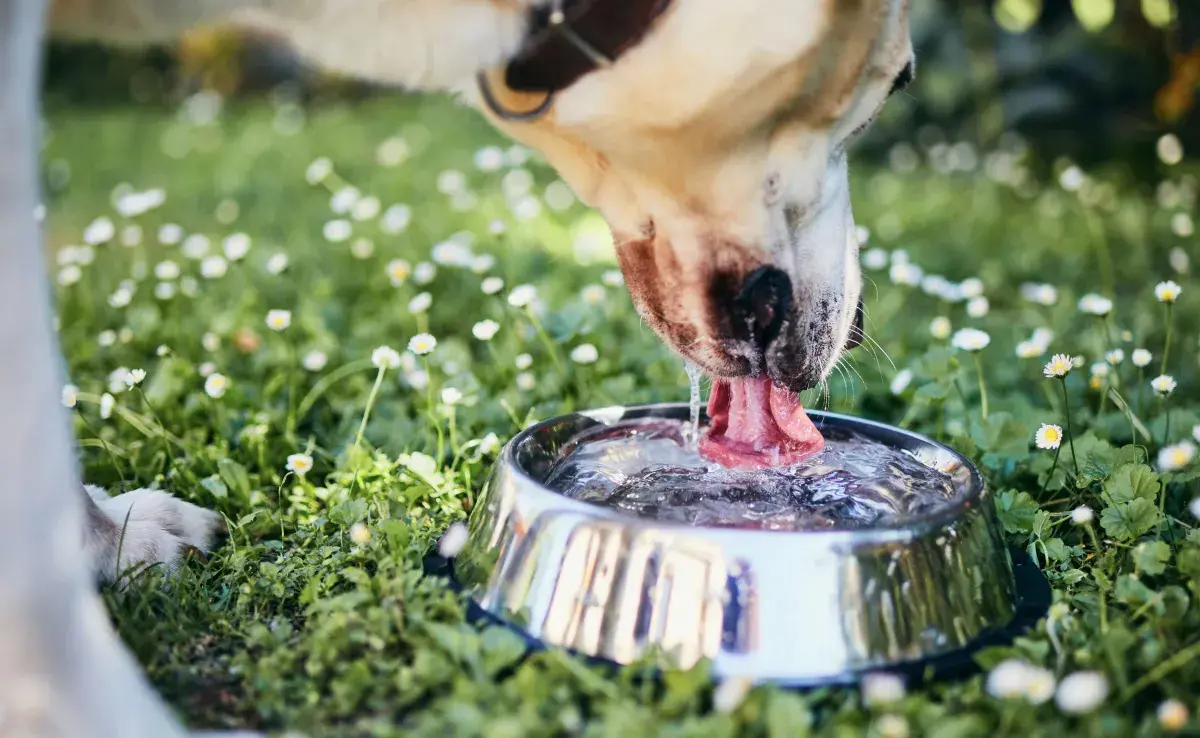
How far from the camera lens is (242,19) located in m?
1.44

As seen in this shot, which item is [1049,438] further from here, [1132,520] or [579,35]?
[579,35]

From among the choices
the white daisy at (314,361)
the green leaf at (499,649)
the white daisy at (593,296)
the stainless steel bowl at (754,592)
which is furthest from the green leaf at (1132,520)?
the white daisy at (314,361)

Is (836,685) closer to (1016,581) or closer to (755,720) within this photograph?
(755,720)

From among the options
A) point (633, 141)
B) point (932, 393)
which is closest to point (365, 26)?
point (633, 141)

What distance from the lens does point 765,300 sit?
1673 millimetres

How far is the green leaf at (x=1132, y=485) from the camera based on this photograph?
181cm

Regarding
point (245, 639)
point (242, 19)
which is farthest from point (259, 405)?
point (242, 19)

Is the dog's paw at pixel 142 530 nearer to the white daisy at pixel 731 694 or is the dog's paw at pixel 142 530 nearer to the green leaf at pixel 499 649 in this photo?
the green leaf at pixel 499 649

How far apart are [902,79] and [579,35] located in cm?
57

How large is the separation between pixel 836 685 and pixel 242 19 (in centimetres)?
110

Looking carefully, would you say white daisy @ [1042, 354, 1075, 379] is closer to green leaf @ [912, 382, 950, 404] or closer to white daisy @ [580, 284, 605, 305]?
green leaf @ [912, 382, 950, 404]

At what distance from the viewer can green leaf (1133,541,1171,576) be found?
63.1 inches

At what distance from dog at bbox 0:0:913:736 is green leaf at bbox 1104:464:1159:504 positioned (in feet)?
1.56

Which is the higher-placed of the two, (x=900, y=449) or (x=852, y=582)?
(x=852, y=582)
